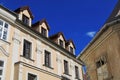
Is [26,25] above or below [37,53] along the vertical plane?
above

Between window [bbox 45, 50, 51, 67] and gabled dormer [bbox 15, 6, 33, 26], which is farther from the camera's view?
window [bbox 45, 50, 51, 67]

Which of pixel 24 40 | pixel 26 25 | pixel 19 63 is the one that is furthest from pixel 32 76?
pixel 26 25

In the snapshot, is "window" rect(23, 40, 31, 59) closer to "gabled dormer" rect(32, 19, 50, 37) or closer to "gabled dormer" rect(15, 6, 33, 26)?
"gabled dormer" rect(15, 6, 33, 26)

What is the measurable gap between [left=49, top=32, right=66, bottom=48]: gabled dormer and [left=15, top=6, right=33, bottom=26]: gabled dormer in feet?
15.3

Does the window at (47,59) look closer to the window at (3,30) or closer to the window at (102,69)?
the window at (3,30)

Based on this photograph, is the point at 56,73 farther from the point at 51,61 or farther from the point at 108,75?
the point at 108,75

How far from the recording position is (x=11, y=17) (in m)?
16.7

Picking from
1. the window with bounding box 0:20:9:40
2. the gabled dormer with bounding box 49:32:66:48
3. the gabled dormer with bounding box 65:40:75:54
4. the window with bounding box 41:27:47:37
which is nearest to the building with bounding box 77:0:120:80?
the window with bounding box 0:20:9:40

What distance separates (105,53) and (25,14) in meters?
10.9

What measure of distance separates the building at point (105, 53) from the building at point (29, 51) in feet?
20.3

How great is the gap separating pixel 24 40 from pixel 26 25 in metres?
1.40

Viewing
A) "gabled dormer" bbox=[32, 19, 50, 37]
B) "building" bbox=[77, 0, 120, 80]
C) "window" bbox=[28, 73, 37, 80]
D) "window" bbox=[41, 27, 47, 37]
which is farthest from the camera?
"window" bbox=[41, 27, 47, 37]

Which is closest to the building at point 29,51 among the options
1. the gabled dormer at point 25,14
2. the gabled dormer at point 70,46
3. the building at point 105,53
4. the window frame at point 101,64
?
the gabled dormer at point 25,14

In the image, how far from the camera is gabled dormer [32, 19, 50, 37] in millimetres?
20719
